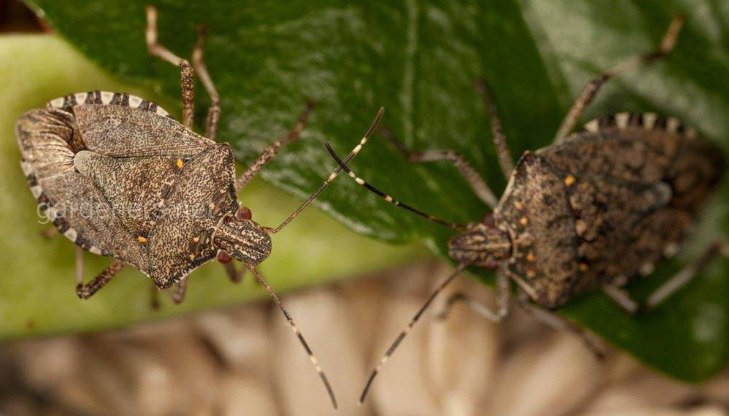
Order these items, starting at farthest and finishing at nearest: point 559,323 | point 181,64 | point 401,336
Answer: point 559,323
point 401,336
point 181,64

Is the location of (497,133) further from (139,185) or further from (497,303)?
(139,185)

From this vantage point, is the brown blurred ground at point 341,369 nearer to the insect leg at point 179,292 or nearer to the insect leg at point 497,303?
the insect leg at point 497,303

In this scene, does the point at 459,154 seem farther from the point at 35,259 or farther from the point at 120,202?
the point at 35,259

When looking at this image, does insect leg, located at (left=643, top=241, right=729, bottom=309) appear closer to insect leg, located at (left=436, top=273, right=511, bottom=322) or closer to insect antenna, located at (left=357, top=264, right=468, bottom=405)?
insect leg, located at (left=436, top=273, right=511, bottom=322)

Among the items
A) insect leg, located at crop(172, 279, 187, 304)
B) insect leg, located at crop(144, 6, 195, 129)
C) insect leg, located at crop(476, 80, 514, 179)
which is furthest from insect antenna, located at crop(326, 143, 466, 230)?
insect leg, located at crop(172, 279, 187, 304)

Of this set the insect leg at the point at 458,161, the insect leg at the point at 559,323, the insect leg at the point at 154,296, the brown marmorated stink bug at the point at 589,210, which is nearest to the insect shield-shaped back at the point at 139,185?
the insect leg at the point at 154,296

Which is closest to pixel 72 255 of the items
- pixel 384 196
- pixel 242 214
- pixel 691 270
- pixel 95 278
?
pixel 95 278
